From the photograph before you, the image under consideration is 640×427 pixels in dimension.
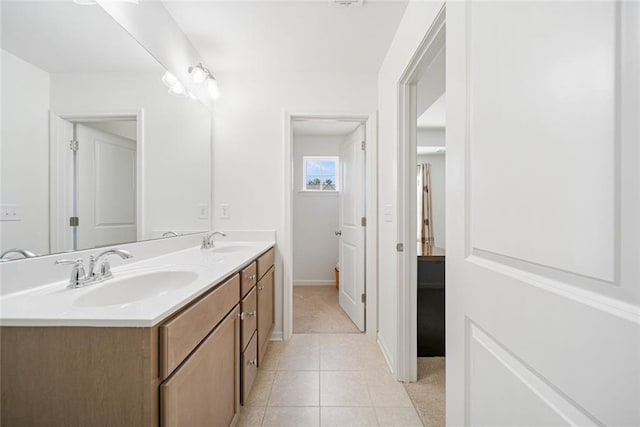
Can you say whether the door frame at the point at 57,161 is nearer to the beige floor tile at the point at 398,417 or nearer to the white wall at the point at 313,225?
the beige floor tile at the point at 398,417

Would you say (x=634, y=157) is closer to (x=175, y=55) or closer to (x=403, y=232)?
(x=403, y=232)

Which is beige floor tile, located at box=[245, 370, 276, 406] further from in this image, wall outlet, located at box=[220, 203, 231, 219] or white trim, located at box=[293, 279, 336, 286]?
white trim, located at box=[293, 279, 336, 286]

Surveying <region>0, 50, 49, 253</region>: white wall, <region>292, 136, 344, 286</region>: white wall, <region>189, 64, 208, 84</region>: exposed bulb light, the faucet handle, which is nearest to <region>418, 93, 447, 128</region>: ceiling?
<region>292, 136, 344, 286</region>: white wall

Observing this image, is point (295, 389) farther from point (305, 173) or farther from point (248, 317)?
point (305, 173)

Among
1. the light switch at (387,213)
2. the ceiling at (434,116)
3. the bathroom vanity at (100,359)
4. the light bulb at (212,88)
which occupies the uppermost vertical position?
the ceiling at (434,116)

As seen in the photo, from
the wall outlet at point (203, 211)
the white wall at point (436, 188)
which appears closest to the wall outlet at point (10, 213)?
the wall outlet at point (203, 211)

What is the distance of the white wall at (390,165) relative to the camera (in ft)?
5.10

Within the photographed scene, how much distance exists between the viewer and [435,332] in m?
2.09

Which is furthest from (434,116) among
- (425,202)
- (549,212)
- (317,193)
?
(549,212)

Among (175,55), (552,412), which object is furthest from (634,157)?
(175,55)

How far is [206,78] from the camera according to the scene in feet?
6.82

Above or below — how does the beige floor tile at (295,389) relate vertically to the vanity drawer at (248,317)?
below

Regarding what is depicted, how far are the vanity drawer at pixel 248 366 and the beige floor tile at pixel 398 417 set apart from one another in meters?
0.73

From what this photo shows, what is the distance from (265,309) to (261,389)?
0.49 meters
